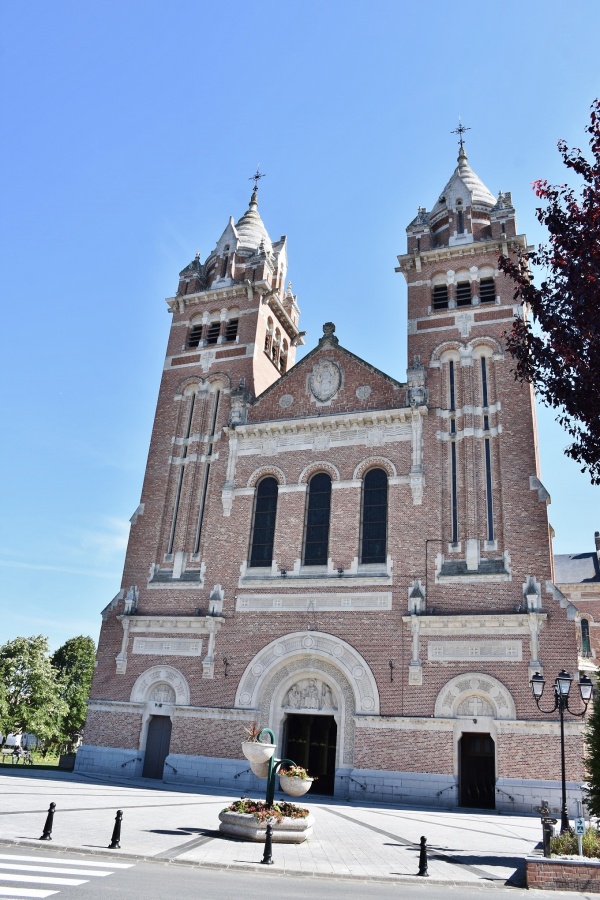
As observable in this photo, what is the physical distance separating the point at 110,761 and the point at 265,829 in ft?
52.0

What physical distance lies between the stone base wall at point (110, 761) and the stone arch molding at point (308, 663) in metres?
4.87

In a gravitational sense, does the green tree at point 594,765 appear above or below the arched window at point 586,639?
below

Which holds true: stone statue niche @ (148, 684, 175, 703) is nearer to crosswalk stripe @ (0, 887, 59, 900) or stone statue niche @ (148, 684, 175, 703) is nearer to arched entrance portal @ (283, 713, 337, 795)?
arched entrance portal @ (283, 713, 337, 795)

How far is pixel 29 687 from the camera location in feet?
156

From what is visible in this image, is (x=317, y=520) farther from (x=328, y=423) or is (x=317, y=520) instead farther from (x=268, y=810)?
(x=268, y=810)

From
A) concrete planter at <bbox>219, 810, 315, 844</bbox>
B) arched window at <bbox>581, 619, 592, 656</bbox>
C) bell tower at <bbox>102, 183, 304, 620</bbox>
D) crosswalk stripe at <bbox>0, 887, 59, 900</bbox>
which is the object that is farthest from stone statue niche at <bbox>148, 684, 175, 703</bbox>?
arched window at <bbox>581, 619, 592, 656</bbox>

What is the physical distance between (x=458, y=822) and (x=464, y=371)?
16445mm

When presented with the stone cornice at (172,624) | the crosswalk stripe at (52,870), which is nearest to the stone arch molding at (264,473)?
the stone cornice at (172,624)

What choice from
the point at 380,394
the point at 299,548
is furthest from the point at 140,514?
the point at 380,394

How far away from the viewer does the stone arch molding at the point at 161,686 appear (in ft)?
88.0

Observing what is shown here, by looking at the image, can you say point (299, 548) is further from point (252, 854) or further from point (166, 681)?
point (252, 854)

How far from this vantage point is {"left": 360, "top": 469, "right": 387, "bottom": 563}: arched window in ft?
85.7

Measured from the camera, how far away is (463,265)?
99.8 feet

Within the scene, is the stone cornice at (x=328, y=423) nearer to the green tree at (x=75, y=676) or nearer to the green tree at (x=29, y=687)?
the green tree at (x=29, y=687)
